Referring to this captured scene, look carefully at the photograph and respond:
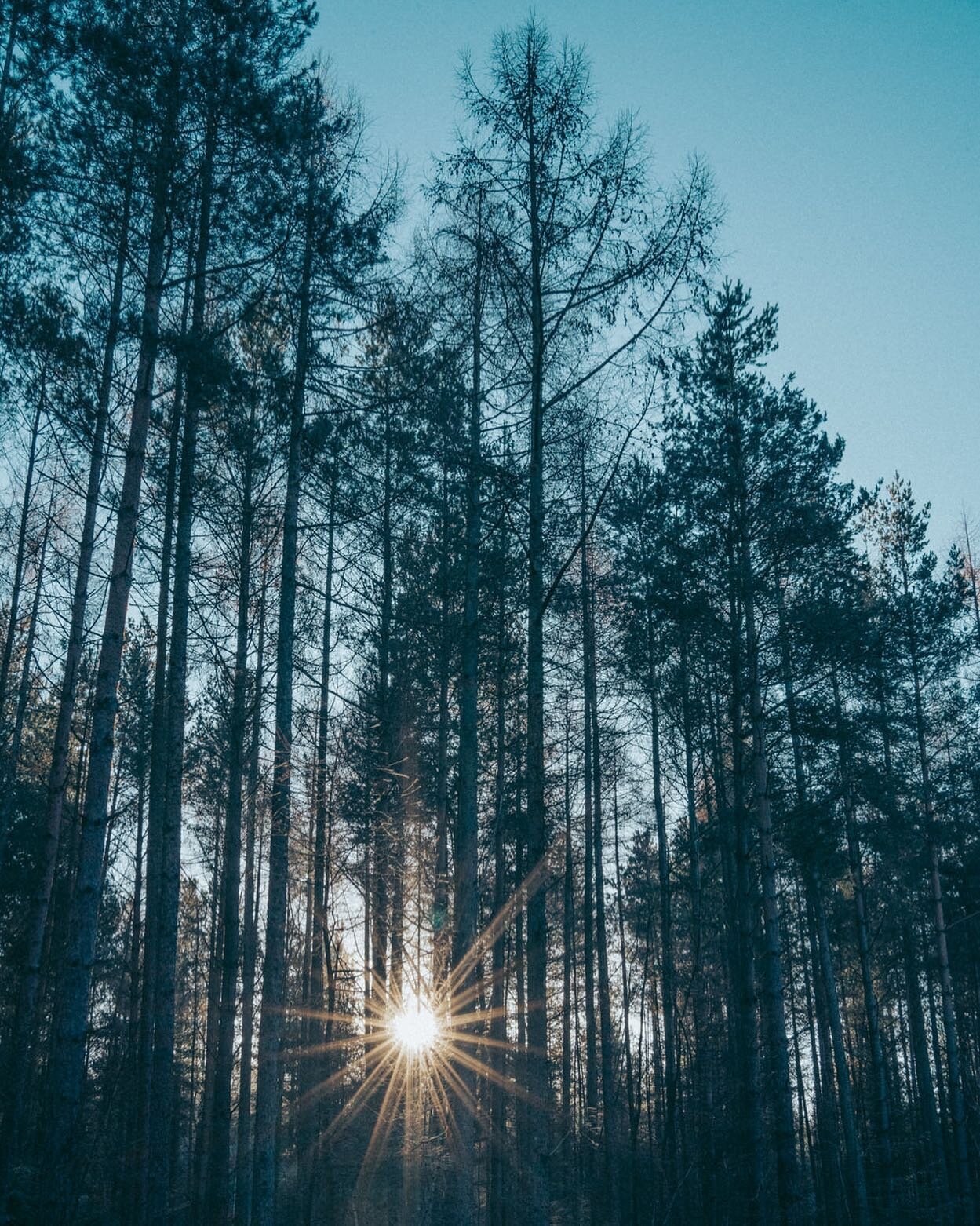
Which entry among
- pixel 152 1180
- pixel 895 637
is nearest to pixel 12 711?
pixel 152 1180

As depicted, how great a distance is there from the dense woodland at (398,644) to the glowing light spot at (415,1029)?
0.14 metres

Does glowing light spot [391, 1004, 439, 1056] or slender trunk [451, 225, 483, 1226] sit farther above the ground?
slender trunk [451, 225, 483, 1226]

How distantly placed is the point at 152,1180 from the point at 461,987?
137 inches

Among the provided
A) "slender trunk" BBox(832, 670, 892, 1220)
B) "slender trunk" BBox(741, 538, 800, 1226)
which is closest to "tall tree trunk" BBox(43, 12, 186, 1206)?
"slender trunk" BBox(741, 538, 800, 1226)

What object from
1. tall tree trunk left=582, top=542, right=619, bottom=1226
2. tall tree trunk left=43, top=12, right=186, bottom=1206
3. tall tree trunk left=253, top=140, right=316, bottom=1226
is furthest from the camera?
tall tree trunk left=582, top=542, right=619, bottom=1226

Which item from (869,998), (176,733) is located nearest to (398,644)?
(176,733)

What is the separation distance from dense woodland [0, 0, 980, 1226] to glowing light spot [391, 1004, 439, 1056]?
140 mm

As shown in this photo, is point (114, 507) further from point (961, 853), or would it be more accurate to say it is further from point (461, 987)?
point (961, 853)

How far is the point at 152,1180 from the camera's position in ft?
25.7

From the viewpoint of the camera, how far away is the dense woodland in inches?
328

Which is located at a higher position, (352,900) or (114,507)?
(114,507)

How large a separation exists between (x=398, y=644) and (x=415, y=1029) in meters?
5.71

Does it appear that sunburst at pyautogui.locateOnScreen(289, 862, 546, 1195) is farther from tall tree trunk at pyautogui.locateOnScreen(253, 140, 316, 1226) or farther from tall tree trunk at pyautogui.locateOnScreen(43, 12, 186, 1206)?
tall tree trunk at pyautogui.locateOnScreen(43, 12, 186, 1206)

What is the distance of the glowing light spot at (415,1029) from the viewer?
10.8 m
